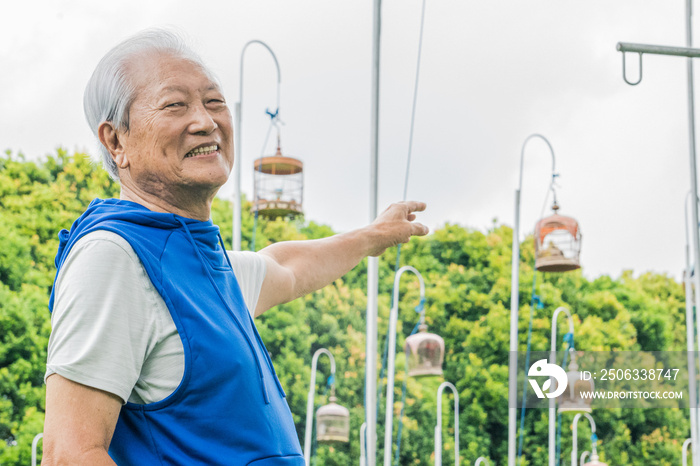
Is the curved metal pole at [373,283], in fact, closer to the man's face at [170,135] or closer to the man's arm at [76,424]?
the man's face at [170,135]

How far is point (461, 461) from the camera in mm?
21266

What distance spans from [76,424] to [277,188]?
357 inches

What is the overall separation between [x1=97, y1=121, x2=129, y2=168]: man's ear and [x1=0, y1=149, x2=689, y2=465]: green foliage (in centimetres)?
1440

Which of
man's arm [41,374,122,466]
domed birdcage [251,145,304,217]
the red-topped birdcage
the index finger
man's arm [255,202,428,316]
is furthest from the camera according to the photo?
the red-topped birdcage

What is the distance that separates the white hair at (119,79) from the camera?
158 centimetres

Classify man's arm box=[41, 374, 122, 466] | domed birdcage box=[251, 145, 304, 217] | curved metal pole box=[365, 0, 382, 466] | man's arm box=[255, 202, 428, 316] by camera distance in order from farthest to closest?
1. domed birdcage box=[251, 145, 304, 217]
2. curved metal pole box=[365, 0, 382, 466]
3. man's arm box=[255, 202, 428, 316]
4. man's arm box=[41, 374, 122, 466]

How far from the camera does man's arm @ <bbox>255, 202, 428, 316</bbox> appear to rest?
6.60ft

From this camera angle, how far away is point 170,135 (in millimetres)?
1555

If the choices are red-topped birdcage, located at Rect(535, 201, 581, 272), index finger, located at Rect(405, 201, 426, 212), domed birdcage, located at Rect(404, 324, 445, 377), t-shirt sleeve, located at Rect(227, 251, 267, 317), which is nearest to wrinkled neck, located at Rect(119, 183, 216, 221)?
t-shirt sleeve, located at Rect(227, 251, 267, 317)

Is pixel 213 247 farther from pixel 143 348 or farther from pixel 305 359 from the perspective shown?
pixel 305 359

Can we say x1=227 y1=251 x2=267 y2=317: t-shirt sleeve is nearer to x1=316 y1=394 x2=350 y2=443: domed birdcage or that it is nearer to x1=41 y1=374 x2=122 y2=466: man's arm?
x1=41 y1=374 x2=122 y2=466: man's arm

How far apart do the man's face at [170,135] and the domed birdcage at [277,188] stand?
298 inches

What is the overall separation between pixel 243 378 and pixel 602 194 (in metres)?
24.9

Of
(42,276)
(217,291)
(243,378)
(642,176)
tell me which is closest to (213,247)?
(217,291)
